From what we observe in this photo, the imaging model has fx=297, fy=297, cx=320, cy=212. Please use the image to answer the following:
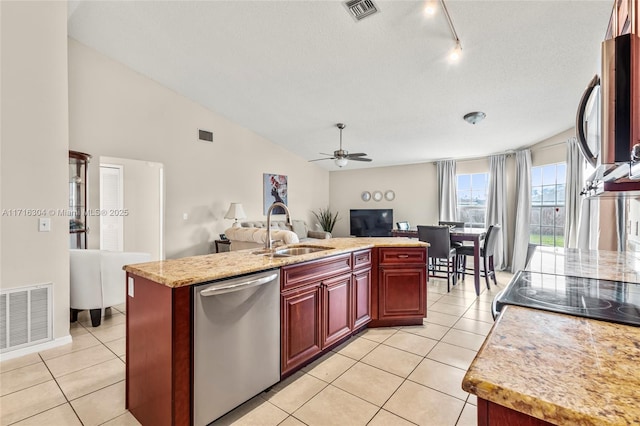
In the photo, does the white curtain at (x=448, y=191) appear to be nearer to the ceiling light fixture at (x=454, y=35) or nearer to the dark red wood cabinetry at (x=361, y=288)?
the ceiling light fixture at (x=454, y=35)

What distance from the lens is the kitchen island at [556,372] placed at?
47 cm

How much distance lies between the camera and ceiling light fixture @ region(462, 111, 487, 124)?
13.5 feet

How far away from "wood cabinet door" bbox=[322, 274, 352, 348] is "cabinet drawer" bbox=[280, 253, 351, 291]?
7cm

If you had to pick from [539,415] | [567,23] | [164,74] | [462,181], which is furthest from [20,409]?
[462,181]

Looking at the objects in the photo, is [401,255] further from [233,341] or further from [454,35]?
[454,35]

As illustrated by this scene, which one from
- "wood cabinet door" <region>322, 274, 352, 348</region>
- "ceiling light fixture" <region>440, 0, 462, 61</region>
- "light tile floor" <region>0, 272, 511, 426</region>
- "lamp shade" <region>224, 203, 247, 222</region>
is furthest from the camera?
"lamp shade" <region>224, 203, 247, 222</region>

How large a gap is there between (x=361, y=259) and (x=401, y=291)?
1.93 ft

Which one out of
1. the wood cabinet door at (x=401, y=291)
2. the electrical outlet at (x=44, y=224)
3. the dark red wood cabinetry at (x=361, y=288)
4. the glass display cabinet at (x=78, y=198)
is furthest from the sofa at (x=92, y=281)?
the wood cabinet door at (x=401, y=291)

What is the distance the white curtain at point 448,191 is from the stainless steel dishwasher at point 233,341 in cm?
561

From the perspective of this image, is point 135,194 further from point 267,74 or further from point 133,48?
point 267,74

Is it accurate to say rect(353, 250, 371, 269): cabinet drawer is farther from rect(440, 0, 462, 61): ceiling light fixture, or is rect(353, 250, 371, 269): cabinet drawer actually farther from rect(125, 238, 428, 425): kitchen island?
rect(440, 0, 462, 61): ceiling light fixture

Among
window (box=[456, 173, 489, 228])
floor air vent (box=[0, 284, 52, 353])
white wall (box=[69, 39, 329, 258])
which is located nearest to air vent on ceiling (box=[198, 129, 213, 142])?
white wall (box=[69, 39, 329, 258])

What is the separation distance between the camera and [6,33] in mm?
2436

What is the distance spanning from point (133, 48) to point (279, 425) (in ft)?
15.8
